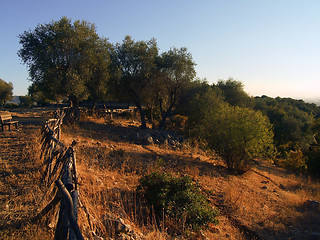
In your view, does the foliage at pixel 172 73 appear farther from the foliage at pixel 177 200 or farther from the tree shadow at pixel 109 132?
the foliage at pixel 177 200

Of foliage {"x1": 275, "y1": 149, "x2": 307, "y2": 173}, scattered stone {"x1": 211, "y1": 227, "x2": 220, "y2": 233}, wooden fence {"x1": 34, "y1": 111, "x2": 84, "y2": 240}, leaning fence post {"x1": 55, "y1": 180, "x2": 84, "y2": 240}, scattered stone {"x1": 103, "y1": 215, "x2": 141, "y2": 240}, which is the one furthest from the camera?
foliage {"x1": 275, "y1": 149, "x2": 307, "y2": 173}

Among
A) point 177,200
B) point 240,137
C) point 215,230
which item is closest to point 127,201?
point 177,200

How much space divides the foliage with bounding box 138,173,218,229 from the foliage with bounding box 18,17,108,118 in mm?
11601

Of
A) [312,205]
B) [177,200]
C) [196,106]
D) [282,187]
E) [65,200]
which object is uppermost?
[196,106]

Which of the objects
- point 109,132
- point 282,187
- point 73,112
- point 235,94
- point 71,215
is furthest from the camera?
point 235,94

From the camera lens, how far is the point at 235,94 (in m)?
35.2

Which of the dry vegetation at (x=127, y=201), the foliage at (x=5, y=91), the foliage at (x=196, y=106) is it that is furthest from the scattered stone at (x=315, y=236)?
the foliage at (x=5, y=91)

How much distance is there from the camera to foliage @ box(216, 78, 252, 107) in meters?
34.3

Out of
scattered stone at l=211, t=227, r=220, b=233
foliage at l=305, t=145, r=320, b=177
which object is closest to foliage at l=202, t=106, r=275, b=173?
scattered stone at l=211, t=227, r=220, b=233

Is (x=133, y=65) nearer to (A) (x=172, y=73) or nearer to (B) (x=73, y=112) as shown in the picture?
(A) (x=172, y=73)

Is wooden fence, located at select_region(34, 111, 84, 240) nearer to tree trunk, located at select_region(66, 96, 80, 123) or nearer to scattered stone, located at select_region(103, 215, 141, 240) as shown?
scattered stone, located at select_region(103, 215, 141, 240)

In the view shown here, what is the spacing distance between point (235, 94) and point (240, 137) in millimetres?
22777

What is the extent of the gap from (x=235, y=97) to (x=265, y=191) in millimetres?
25403

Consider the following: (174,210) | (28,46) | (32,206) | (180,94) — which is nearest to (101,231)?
(32,206)
